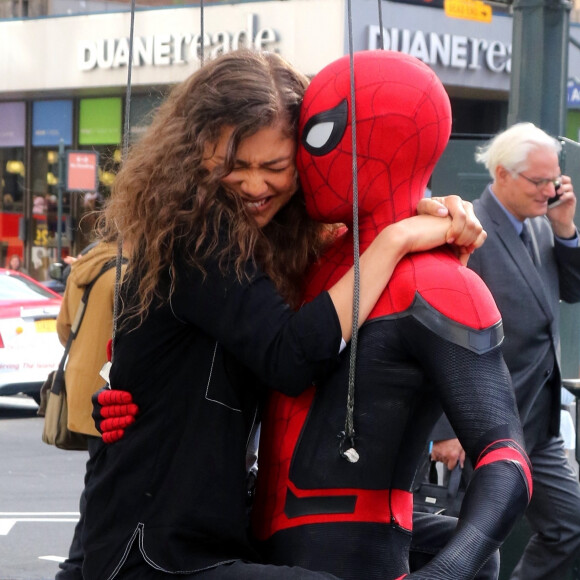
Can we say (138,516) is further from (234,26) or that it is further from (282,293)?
(234,26)

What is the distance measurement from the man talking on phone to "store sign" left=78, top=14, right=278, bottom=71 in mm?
15248

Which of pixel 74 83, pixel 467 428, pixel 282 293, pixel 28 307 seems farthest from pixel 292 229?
pixel 74 83

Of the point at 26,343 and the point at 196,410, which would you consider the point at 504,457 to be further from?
the point at 26,343

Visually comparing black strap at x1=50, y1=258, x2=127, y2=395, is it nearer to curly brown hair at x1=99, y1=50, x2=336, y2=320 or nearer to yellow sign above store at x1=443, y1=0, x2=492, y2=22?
curly brown hair at x1=99, y1=50, x2=336, y2=320

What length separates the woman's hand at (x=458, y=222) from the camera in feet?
7.43

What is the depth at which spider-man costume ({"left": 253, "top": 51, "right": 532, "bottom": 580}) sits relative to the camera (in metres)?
2.07

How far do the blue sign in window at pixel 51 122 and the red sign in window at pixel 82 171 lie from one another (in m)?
3.58

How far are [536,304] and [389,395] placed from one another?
2458 mm

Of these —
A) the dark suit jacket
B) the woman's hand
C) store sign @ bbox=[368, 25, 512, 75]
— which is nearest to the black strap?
the dark suit jacket

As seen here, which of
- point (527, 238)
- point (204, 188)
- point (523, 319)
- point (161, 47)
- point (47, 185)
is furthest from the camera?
point (47, 185)

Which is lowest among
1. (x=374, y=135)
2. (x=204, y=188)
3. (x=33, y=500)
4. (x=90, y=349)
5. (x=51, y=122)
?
(x=33, y=500)

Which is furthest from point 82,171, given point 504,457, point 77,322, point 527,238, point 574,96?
point 504,457

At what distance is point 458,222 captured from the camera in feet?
7.43

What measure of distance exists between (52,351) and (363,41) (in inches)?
392
